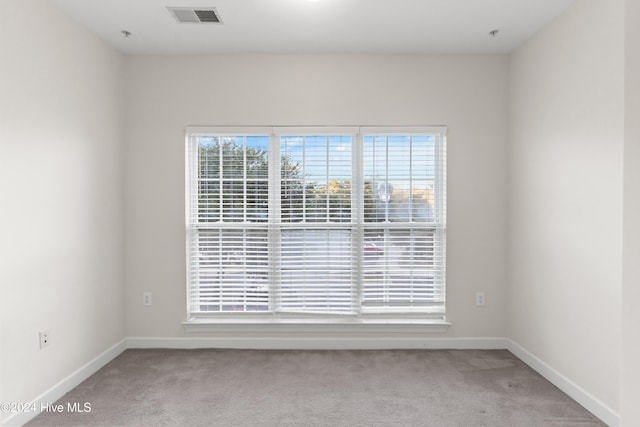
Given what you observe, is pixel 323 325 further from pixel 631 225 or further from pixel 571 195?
pixel 631 225

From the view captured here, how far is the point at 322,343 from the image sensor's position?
362 cm

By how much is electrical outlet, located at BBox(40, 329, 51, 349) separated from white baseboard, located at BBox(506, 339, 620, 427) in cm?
371

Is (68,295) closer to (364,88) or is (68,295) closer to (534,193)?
(364,88)

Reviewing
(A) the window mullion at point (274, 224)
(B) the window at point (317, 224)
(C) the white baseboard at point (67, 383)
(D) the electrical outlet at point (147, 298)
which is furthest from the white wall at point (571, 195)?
(C) the white baseboard at point (67, 383)

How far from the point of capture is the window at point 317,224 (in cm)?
364

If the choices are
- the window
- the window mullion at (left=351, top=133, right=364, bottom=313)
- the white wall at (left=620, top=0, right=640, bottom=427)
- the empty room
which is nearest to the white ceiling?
the empty room

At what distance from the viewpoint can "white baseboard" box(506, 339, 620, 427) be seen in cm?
240

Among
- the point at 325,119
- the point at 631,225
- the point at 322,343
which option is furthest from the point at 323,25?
the point at 322,343

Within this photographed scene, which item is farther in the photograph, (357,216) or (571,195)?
(357,216)

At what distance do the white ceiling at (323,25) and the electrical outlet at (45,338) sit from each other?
2309 mm

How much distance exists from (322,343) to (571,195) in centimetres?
243

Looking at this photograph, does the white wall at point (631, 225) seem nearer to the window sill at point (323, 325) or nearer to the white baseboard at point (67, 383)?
the window sill at point (323, 325)

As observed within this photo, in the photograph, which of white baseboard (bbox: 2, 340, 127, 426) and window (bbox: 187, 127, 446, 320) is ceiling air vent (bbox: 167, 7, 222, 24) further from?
white baseboard (bbox: 2, 340, 127, 426)

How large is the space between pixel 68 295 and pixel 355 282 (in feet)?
7.77
